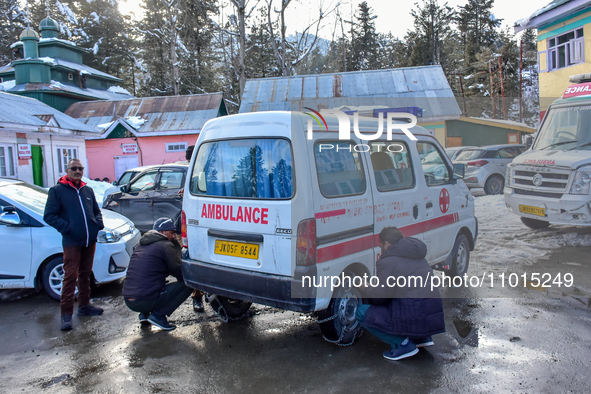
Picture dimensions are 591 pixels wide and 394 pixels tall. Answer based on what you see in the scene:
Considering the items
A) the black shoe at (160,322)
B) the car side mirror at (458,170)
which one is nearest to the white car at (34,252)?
the black shoe at (160,322)

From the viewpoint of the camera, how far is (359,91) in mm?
22047

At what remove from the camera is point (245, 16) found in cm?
2170

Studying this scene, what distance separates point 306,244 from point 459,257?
3238mm

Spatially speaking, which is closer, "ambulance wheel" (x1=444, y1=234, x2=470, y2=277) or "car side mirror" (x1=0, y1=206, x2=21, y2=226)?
"car side mirror" (x1=0, y1=206, x2=21, y2=226)

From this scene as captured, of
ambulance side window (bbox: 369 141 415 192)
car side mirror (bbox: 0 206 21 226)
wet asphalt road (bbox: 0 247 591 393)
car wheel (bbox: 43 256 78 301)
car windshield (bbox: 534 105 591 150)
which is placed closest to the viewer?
wet asphalt road (bbox: 0 247 591 393)

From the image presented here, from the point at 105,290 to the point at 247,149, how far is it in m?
3.55

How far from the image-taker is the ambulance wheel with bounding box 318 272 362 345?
12.6 ft

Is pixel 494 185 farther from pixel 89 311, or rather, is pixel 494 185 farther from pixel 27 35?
pixel 27 35

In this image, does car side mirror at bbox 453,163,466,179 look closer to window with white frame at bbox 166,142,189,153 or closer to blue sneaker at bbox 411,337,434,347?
blue sneaker at bbox 411,337,434,347

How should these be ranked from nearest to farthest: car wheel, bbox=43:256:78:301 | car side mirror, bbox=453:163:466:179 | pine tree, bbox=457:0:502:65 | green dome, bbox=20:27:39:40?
car wheel, bbox=43:256:78:301 < car side mirror, bbox=453:163:466:179 < green dome, bbox=20:27:39:40 < pine tree, bbox=457:0:502:65

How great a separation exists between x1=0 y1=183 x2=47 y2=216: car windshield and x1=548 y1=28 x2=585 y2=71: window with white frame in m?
18.7

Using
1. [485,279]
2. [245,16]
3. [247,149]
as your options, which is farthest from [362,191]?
[245,16]

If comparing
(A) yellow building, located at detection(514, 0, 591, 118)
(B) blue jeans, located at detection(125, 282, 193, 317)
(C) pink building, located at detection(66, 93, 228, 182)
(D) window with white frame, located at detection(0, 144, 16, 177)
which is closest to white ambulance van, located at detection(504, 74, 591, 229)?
(B) blue jeans, located at detection(125, 282, 193, 317)

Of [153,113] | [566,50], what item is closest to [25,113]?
[153,113]
